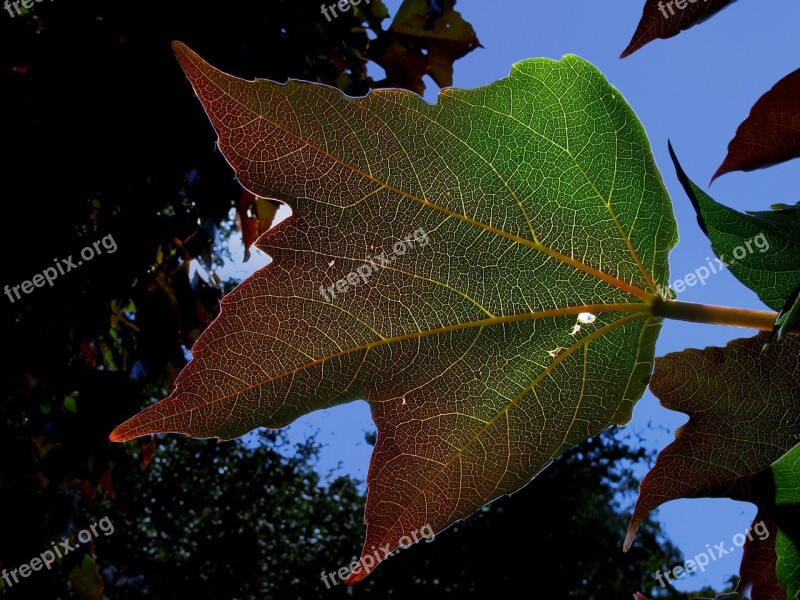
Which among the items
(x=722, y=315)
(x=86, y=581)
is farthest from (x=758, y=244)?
(x=86, y=581)

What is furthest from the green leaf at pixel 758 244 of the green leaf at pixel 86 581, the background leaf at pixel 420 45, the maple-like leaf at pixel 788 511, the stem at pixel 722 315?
the green leaf at pixel 86 581

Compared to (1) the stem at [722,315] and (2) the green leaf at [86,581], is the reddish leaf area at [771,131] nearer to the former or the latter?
(1) the stem at [722,315]

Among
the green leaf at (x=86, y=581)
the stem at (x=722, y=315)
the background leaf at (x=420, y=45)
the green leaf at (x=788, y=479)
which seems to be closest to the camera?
the green leaf at (x=788, y=479)

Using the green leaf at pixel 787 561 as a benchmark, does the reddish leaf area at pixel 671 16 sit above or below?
above

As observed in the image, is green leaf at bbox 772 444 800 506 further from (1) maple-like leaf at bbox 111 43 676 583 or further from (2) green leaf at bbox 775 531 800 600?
(1) maple-like leaf at bbox 111 43 676 583

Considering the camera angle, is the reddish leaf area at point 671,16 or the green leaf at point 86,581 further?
the green leaf at point 86,581

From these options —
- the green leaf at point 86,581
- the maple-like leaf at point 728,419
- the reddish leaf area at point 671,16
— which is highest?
the green leaf at point 86,581

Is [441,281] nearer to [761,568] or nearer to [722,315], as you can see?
[722,315]
